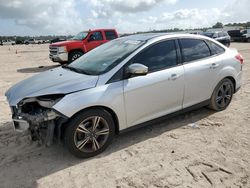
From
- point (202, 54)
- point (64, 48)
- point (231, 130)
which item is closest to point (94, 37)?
point (64, 48)

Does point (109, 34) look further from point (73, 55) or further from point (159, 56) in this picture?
point (159, 56)

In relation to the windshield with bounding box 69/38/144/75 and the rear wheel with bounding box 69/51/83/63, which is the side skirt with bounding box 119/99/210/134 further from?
the rear wheel with bounding box 69/51/83/63

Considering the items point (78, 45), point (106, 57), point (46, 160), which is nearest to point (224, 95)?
point (106, 57)

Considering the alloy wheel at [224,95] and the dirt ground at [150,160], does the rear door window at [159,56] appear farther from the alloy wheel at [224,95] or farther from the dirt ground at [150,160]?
the alloy wheel at [224,95]

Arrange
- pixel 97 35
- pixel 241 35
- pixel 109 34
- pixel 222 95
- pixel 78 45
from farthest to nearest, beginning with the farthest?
pixel 241 35, pixel 109 34, pixel 97 35, pixel 78 45, pixel 222 95

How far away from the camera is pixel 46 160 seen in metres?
3.78

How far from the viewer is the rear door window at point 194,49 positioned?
15.2 feet

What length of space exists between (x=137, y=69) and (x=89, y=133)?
1.16m

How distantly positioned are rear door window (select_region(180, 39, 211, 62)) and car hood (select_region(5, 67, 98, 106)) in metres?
1.83

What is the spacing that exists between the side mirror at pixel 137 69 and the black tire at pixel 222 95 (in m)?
1.96

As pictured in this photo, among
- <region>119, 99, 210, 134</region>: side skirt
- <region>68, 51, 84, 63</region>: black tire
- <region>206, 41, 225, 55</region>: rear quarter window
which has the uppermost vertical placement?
<region>206, 41, 225, 55</region>: rear quarter window

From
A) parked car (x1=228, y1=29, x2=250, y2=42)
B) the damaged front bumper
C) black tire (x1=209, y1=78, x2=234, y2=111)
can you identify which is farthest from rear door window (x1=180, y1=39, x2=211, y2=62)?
parked car (x1=228, y1=29, x2=250, y2=42)

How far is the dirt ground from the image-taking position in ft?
10.6

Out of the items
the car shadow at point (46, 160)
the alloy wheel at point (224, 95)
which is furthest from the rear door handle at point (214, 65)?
the car shadow at point (46, 160)
